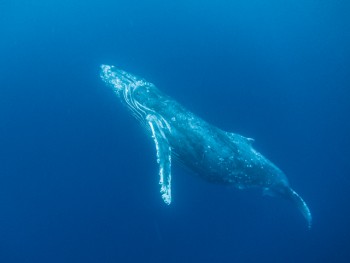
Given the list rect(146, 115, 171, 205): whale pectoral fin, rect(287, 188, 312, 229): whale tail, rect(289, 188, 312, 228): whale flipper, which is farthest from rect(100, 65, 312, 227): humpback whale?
rect(289, 188, 312, 228): whale flipper

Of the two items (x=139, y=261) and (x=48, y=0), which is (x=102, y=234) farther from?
(x=48, y=0)

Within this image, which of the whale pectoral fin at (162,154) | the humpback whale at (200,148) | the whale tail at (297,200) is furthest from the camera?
the whale tail at (297,200)

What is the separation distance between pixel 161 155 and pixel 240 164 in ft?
8.26

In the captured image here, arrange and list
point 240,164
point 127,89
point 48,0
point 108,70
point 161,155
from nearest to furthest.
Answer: point 161,155
point 240,164
point 127,89
point 108,70
point 48,0

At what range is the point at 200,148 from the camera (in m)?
8.87

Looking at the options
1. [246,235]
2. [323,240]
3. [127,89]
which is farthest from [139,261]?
[323,240]

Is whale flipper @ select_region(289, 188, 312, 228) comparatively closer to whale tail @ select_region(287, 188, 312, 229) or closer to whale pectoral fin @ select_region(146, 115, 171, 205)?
whale tail @ select_region(287, 188, 312, 229)

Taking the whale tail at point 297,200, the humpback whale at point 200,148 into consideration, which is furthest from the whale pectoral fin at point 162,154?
the whale tail at point 297,200

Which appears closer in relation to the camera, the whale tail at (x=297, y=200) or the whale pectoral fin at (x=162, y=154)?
the whale pectoral fin at (x=162, y=154)

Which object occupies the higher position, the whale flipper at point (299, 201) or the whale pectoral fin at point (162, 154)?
the whale flipper at point (299, 201)

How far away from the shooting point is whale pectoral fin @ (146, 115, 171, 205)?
7.85 metres

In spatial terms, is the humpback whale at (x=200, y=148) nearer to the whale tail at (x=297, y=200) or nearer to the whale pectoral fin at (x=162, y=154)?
the whale pectoral fin at (x=162, y=154)

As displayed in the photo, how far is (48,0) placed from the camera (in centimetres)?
2673

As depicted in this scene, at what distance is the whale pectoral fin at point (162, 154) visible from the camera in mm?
7851
